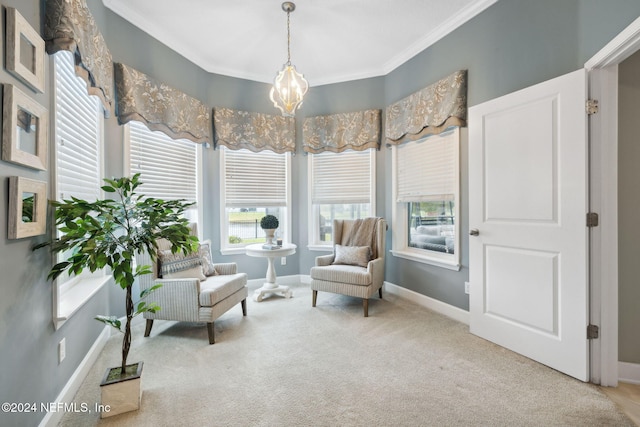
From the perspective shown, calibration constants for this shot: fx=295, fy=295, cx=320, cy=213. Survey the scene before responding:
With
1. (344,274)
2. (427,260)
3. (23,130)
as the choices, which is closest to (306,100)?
(344,274)

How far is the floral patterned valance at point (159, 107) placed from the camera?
2.77 m

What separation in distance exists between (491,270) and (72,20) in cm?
336

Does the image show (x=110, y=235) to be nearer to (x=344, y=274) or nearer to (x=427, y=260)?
(x=344, y=274)

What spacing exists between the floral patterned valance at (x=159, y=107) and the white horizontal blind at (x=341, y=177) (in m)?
1.59

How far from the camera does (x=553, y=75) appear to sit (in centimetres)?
220

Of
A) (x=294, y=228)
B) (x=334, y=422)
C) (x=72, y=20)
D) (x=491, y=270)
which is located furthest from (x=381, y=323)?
(x=72, y=20)

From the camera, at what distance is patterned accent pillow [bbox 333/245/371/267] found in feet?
11.6

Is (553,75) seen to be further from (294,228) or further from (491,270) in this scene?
(294,228)

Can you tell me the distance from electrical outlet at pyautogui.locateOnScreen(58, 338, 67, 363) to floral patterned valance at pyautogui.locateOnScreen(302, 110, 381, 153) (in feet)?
11.0

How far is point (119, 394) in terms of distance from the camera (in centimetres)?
167

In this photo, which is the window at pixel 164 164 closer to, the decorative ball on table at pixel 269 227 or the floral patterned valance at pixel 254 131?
the floral patterned valance at pixel 254 131

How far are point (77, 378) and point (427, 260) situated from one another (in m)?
3.20

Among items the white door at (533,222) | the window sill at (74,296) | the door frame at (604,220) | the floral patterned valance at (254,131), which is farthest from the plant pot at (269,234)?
the door frame at (604,220)

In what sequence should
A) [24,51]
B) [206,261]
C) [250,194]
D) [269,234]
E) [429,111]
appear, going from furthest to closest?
[250,194]
[269,234]
[429,111]
[206,261]
[24,51]
